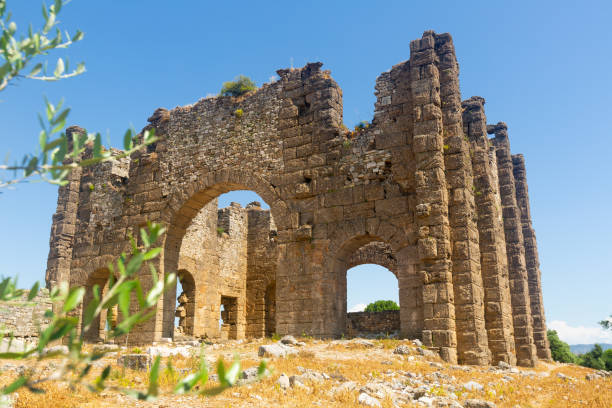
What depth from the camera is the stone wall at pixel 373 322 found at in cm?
1856

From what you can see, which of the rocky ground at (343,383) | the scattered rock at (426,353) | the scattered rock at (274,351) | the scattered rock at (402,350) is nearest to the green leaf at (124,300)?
the rocky ground at (343,383)

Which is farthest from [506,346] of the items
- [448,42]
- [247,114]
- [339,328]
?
[247,114]

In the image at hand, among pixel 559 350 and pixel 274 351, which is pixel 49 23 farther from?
pixel 559 350

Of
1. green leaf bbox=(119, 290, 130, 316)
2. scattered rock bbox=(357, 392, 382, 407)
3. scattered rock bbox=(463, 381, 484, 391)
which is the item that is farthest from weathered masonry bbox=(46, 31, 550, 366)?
green leaf bbox=(119, 290, 130, 316)

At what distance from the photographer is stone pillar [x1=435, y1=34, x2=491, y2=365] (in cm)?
1073

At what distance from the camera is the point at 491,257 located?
13.1 metres

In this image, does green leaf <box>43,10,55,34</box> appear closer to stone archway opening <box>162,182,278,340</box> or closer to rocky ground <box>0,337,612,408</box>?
rocky ground <box>0,337,612,408</box>

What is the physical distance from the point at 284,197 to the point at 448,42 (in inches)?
211

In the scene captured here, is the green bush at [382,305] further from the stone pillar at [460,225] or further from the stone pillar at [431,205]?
the stone pillar at [431,205]

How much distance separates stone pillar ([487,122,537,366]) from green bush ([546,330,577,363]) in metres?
11.7

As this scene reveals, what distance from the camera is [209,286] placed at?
19312 mm

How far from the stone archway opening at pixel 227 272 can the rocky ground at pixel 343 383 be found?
8.57m

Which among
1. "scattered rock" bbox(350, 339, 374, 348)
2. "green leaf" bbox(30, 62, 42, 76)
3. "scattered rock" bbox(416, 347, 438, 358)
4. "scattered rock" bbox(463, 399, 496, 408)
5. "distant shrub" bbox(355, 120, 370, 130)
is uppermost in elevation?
"distant shrub" bbox(355, 120, 370, 130)

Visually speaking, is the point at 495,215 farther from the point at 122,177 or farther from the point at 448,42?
the point at 122,177
